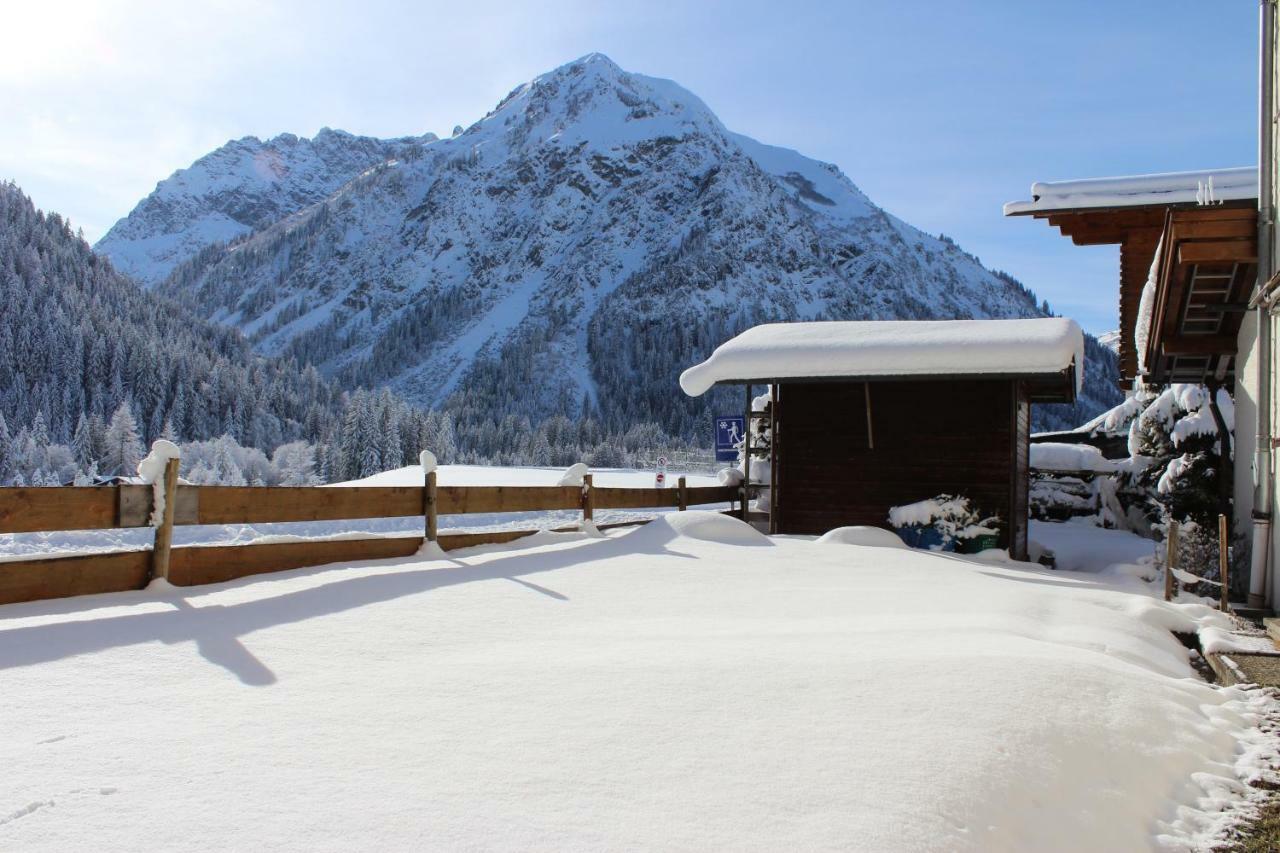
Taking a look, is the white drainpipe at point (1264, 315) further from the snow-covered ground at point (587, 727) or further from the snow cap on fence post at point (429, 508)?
the snow cap on fence post at point (429, 508)

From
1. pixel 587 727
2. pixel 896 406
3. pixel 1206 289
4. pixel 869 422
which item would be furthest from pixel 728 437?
pixel 587 727

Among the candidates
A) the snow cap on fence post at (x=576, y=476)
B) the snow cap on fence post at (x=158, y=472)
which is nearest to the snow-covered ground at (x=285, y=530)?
the snow cap on fence post at (x=576, y=476)

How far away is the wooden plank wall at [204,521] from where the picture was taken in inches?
195

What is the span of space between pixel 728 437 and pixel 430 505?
33.7 ft

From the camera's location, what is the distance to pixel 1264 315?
26.7ft

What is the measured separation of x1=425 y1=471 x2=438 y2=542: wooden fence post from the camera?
788 cm

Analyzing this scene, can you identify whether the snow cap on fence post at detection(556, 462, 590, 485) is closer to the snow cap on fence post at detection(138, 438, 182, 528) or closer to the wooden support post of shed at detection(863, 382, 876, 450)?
the wooden support post of shed at detection(863, 382, 876, 450)

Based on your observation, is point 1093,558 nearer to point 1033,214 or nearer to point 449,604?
point 1033,214

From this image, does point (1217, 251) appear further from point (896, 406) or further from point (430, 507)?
point (430, 507)

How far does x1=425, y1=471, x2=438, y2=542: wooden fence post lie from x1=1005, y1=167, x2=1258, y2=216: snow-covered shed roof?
10503 millimetres

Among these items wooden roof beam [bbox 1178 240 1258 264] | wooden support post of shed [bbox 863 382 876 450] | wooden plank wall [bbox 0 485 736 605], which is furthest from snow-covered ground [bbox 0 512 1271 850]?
wooden support post of shed [bbox 863 382 876 450]

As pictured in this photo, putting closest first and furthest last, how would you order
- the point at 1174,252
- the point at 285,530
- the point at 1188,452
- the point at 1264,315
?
the point at 1264,315
the point at 1174,252
the point at 1188,452
the point at 285,530

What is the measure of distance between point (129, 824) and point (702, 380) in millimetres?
10819

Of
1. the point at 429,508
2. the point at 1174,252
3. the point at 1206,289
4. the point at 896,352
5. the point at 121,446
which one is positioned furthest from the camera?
the point at 121,446
